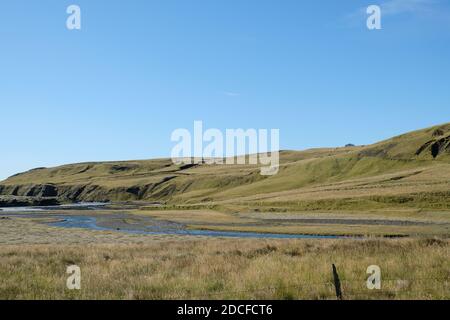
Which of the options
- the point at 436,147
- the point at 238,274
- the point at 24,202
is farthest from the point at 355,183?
the point at 24,202

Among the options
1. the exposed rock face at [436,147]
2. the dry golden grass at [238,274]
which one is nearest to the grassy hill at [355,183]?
the exposed rock face at [436,147]

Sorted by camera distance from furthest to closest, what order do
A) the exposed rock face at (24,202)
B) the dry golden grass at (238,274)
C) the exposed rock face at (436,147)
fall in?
the exposed rock face at (24,202) → the exposed rock face at (436,147) → the dry golden grass at (238,274)

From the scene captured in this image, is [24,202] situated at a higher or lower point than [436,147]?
lower

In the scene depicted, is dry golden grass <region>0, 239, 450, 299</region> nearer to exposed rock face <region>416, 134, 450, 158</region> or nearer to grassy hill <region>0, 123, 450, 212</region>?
grassy hill <region>0, 123, 450, 212</region>

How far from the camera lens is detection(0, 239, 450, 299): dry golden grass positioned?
1611cm

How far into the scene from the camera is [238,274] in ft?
64.4

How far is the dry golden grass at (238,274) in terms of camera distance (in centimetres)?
1611

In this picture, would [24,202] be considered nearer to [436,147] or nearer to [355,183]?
[355,183]

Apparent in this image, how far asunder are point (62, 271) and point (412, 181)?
3875 inches

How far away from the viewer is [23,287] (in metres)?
17.4

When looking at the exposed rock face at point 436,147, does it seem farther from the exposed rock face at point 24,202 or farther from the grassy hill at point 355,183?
the exposed rock face at point 24,202


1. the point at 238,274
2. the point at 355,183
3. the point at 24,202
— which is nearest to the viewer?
the point at 238,274
